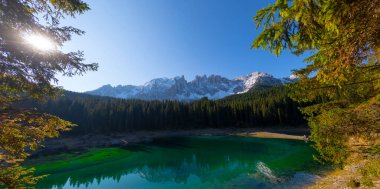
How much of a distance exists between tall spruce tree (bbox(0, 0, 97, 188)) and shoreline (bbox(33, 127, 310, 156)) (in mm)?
38657

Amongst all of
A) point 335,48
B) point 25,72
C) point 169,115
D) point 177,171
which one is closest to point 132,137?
point 169,115

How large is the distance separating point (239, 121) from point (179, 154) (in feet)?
175

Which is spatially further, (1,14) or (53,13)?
(53,13)

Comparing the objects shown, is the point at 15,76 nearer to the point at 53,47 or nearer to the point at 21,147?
the point at 53,47

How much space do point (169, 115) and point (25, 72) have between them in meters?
88.5

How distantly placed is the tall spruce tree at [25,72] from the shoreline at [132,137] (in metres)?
38.7

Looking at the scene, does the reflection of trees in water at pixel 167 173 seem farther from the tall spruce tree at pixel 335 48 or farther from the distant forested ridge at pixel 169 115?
the distant forested ridge at pixel 169 115

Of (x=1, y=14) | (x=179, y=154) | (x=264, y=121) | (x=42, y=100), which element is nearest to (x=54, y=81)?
(x=42, y=100)

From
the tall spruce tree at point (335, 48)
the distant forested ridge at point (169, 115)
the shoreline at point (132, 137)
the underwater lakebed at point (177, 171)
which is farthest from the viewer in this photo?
the distant forested ridge at point (169, 115)

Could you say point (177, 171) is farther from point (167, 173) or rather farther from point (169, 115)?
point (169, 115)

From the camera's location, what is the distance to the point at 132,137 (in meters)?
76.1

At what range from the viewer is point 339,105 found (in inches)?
384

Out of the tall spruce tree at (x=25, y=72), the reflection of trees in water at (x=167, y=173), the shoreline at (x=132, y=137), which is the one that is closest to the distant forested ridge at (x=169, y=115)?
the shoreline at (x=132, y=137)

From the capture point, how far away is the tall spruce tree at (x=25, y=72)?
620cm
